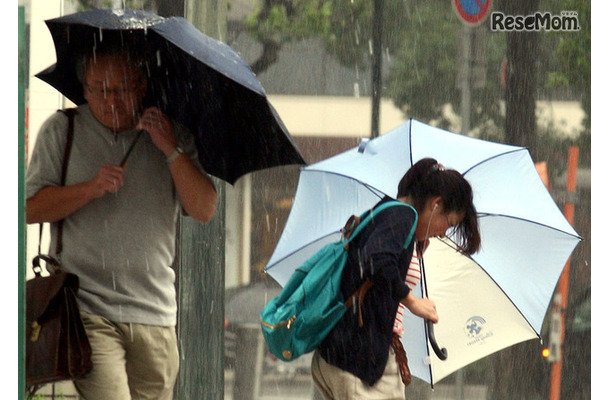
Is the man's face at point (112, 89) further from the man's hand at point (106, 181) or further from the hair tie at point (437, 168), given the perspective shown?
the hair tie at point (437, 168)

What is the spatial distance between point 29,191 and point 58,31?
538 mm

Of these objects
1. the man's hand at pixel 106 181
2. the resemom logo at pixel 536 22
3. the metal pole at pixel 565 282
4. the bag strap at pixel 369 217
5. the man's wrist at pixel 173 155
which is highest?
the resemom logo at pixel 536 22

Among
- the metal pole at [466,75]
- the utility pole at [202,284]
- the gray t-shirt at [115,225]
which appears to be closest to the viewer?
the gray t-shirt at [115,225]

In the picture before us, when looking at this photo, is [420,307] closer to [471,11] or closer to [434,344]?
[434,344]

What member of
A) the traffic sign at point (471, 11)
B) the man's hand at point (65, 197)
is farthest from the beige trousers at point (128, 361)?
the traffic sign at point (471, 11)

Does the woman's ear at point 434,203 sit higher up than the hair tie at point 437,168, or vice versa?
the hair tie at point 437,168

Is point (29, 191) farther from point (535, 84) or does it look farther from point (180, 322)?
point (535, 84)

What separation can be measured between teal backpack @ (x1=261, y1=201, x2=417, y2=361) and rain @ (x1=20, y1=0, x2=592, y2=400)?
3.76 meters

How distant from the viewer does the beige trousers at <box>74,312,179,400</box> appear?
3.05 m

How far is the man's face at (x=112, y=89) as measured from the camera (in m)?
3.07

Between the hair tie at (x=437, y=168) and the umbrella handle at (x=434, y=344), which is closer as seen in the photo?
the hair tie at (x=437, y=168)

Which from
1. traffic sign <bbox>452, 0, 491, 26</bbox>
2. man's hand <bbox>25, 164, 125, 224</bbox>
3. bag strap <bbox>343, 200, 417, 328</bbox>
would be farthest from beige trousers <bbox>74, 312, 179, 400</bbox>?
traffic sign <bbox>452, 0, 491, 26</bbox>

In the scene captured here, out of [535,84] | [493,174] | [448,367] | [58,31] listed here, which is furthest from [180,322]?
[535,84]

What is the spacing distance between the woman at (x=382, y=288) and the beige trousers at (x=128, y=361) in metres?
0.52
